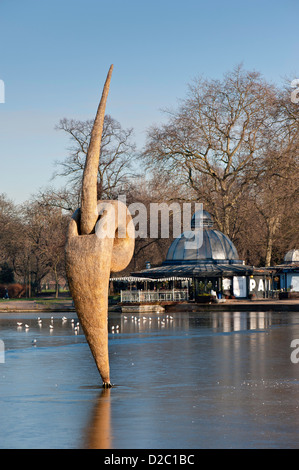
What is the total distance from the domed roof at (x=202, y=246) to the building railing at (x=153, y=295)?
214 inches

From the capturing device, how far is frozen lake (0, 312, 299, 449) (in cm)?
935

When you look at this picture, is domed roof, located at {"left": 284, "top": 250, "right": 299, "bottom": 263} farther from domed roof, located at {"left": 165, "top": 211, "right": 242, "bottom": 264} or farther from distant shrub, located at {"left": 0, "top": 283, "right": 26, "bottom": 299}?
distant shrub, located at {"left": 0, "top": 283, "right": 26, "bottom": 299}

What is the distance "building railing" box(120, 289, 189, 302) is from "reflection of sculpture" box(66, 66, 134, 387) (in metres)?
37.1

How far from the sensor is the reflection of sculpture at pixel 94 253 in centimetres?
1321

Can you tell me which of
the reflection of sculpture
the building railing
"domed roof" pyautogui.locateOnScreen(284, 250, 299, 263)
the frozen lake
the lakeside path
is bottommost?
the frozen lake

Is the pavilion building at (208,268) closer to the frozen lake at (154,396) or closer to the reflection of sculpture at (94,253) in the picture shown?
the frozen lake at (154,396)

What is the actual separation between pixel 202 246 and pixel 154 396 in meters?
47.7

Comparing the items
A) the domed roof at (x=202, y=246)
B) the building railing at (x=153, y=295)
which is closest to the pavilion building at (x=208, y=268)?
the domed roof at (x=202, y=246)

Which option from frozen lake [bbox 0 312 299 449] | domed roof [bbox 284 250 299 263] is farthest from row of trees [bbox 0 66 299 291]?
frozen lake [bbox 0 312 299 449]

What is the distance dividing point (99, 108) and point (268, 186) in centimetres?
4319

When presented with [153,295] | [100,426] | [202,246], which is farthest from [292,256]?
[100,426]

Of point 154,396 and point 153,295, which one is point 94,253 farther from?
point 153,295

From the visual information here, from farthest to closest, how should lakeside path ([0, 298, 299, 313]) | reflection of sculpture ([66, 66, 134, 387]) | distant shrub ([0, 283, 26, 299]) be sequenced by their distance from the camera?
1. distant shrub ([0, 283, 26, 299])
2. lakeside path ([0, 298, 299, 313])
3. reflection of sculpture ([66, 66, 134, 387])

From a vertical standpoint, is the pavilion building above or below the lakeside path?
above
